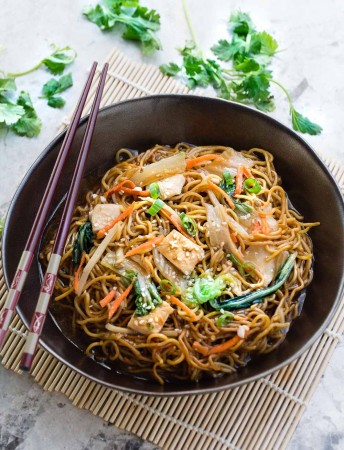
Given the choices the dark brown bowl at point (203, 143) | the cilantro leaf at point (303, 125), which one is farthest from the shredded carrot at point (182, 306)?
the cilantro leaf at point (303, 125)

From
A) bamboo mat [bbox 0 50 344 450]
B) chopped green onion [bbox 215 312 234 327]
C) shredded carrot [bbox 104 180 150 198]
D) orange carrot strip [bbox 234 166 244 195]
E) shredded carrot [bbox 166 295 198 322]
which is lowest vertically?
bamboo mat [bbox 0 50 344 450]

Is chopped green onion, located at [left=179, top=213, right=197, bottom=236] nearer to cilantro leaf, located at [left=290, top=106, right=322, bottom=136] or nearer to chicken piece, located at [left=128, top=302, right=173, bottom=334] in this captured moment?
chicken piece, located at [left=128, top=302, right=173, bottom=334]

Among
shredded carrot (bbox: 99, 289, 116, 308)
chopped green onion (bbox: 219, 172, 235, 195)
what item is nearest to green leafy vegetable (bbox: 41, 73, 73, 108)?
chopped green onion (bbox: 219, 172, 235, 195)

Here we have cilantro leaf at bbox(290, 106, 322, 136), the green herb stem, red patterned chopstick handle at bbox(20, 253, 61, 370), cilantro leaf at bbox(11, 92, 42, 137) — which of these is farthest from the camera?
the green herb stem

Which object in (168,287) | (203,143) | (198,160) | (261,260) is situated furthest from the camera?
(203,143)

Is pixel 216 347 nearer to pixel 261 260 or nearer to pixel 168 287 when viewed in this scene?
pixel 168 287

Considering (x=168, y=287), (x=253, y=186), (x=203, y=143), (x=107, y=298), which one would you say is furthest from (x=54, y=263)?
(x=203, y=143)

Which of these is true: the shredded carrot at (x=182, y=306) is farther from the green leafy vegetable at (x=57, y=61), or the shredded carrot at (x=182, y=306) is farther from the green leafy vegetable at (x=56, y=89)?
the green leafy vegetable at (x=57, y=61)
